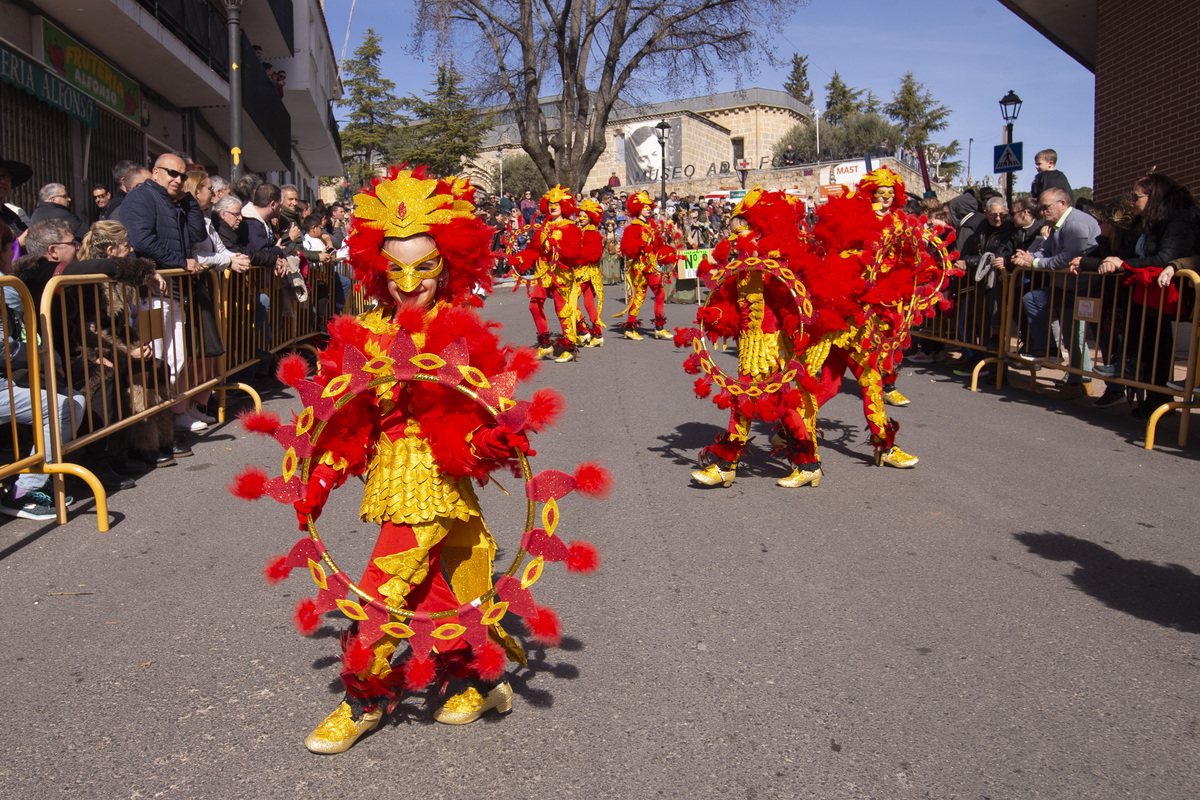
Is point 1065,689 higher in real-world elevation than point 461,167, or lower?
lower

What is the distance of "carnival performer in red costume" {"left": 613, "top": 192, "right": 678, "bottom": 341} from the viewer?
14312 millimetres

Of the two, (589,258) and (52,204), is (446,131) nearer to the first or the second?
(589,258)

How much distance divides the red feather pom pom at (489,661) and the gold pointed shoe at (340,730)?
0.42 m

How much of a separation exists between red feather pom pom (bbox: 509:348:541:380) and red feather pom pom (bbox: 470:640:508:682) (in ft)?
2.80

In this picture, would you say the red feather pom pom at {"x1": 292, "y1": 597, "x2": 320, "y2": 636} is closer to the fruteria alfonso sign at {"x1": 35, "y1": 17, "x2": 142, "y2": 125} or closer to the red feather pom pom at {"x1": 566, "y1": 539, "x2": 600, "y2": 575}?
the red feather pom pom at {"x1": 566, "y1": 539, "x2": 600, "y2": 575}

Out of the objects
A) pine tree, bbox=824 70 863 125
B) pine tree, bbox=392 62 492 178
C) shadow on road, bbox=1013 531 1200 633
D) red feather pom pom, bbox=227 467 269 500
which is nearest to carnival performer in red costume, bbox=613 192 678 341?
shadow on road, bbox=1013 531 1200 633

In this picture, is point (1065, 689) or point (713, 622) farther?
point (713, 622)

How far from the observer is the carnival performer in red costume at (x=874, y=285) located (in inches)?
238

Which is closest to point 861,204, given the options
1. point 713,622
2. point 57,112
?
point 713,622

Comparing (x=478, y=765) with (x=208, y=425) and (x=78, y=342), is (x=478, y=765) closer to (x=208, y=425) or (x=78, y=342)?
(x=78, y=342)

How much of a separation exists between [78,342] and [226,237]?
294 centimetres

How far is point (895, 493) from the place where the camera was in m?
5.96

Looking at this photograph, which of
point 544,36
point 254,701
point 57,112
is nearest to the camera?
point 254,701

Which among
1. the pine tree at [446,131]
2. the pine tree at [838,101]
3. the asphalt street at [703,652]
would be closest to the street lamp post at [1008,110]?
the asphalt street at [703,652]
